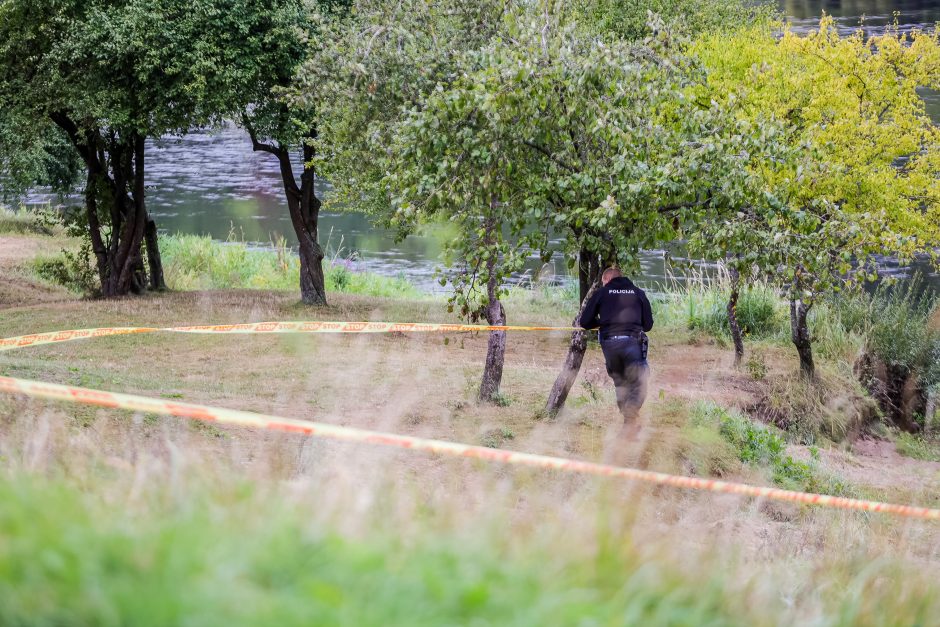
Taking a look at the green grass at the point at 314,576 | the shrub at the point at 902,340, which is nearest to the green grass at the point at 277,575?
the green grass at the point at 314,576

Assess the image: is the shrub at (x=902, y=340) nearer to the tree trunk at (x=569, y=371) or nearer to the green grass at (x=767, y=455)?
the green grass at (x=767, y=455)

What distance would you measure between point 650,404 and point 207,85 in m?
10.3

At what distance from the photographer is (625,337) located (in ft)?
30.7

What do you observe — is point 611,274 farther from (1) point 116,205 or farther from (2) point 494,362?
(1) point 116,205

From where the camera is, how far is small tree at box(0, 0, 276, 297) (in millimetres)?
16500

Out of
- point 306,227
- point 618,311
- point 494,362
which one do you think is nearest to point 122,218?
point 306,227

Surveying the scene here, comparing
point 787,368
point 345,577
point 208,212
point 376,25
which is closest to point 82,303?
point 376,25

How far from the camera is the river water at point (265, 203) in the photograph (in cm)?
3166

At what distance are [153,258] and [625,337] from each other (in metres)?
15.8

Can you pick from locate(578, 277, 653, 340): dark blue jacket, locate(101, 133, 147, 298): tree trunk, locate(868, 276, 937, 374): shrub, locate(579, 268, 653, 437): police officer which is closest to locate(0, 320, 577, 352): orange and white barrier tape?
locate(578, 277, 653, 340): dark blue jacket

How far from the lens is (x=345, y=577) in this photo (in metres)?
2.79

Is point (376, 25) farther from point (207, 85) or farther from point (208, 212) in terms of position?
point (208, 212)

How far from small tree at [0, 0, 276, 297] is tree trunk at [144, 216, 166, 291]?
2635mm

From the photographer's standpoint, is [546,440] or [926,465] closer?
[546,440]
